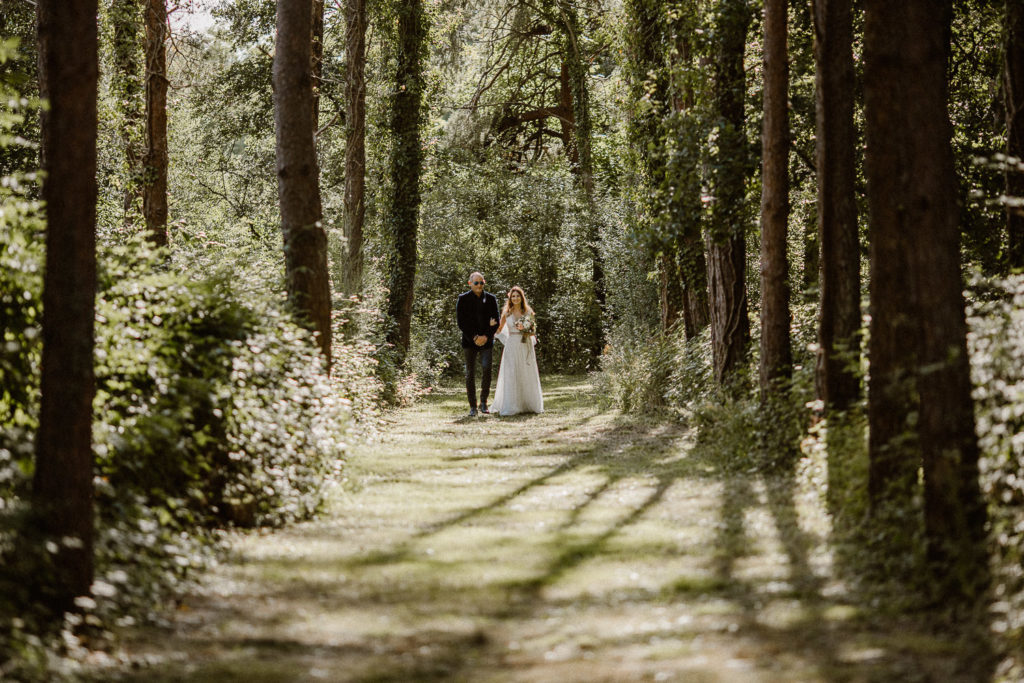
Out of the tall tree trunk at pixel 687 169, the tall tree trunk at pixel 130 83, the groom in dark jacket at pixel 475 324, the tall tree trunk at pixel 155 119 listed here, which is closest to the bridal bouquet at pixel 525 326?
the groom in dark jacket at pixel 475 324

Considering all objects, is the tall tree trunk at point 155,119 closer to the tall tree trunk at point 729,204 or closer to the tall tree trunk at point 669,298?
the tall tree trunk at point 669,298

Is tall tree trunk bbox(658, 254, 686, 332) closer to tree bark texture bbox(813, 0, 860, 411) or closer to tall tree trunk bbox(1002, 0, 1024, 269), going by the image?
tall tree trunk bbox(1002, 0, 1024, 269)

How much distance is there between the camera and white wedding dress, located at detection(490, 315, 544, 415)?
17438mm

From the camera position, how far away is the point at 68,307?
4.94m

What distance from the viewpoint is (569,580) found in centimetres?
623

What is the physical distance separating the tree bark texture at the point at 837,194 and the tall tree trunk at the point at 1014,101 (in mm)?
3016

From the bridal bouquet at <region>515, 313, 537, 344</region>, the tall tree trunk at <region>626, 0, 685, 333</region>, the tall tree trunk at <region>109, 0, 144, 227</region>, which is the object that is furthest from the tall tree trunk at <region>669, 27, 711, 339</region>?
the tall tree trunk at <region>109, 0, 144, 227</region>

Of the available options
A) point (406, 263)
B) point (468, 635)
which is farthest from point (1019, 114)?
point (406, 263)

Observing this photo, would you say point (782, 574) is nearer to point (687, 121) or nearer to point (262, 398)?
point (262, 398)

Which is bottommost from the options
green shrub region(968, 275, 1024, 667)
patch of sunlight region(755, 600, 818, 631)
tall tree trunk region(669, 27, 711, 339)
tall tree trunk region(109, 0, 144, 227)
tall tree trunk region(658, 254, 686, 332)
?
patch of sunlight region(755, 600, 818, 631)

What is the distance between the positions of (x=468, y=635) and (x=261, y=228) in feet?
65.5

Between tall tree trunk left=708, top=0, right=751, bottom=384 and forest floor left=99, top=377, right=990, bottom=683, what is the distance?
328cm

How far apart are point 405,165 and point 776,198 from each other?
1136cm

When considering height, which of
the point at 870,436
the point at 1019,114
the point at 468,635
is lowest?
the point at 468,635
